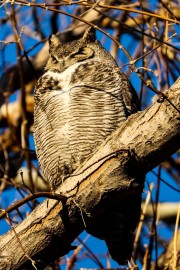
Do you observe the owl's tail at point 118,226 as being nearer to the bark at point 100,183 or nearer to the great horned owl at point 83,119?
the great horned owl at point 83,119

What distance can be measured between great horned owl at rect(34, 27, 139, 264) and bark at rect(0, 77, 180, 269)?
39 cm

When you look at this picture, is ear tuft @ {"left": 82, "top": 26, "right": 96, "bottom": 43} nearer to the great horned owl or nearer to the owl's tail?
the great horned owl

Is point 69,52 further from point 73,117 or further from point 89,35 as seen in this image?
point 73,117

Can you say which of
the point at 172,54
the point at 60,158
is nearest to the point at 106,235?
the point at 60,158

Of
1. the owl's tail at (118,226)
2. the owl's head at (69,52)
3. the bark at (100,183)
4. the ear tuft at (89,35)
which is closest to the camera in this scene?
the bark at (100,183)

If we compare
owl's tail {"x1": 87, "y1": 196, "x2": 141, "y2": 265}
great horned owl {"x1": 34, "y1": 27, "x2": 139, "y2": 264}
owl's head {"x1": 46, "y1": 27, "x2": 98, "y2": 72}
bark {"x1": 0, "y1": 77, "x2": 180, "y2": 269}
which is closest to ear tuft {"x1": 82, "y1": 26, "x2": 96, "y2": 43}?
owl's head {"x1": 46, "y1": 27, "x2": 98, "y2": 72}

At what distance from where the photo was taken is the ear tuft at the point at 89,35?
371 centimetres

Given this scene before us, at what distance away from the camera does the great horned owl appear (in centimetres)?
306

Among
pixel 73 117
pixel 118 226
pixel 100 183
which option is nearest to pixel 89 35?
pixel 73 117

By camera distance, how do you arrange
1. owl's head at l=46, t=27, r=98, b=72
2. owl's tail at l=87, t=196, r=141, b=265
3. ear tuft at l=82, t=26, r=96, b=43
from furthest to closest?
1. ear tuft at l=82, t=26, r=96, b=43
2. owl's head at l=46, t=27, r=98, b=72
3. owl's tail at l=87, t=196, r=141, b=265

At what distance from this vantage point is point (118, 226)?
3.05 metres

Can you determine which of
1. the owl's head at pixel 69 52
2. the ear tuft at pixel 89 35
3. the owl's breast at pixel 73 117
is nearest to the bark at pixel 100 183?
the owl's breast at pixel 73 117

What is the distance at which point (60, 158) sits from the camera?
3168mm

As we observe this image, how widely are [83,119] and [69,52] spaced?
0.64m
